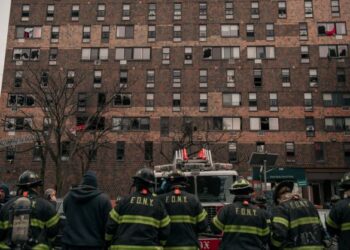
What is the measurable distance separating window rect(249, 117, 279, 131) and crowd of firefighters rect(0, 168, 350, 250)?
32778 mm

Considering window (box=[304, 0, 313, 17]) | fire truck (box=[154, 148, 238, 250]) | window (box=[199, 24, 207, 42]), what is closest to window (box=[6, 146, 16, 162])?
window (box=[199, 24, 207, 42])

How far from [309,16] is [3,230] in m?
40.7

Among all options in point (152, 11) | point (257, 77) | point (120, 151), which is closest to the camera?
point (120, 151)

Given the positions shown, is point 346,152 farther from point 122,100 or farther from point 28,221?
point 28,221

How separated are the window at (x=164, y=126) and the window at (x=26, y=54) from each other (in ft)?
46.5

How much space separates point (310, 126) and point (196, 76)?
1178cm

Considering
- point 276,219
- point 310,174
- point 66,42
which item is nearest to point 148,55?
point 66,42

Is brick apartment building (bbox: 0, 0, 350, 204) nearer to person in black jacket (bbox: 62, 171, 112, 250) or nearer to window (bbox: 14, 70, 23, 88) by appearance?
window (bbox: 14, 70, 23, 88)

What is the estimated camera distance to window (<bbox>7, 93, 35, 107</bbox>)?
1572 inches

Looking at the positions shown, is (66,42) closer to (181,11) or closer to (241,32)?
(181,11)

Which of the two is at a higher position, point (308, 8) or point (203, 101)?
point (308, 8)

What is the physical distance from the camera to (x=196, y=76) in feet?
132

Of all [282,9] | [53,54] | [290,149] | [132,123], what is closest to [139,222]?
[132,123]

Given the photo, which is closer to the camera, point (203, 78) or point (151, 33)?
point (203, 78)
